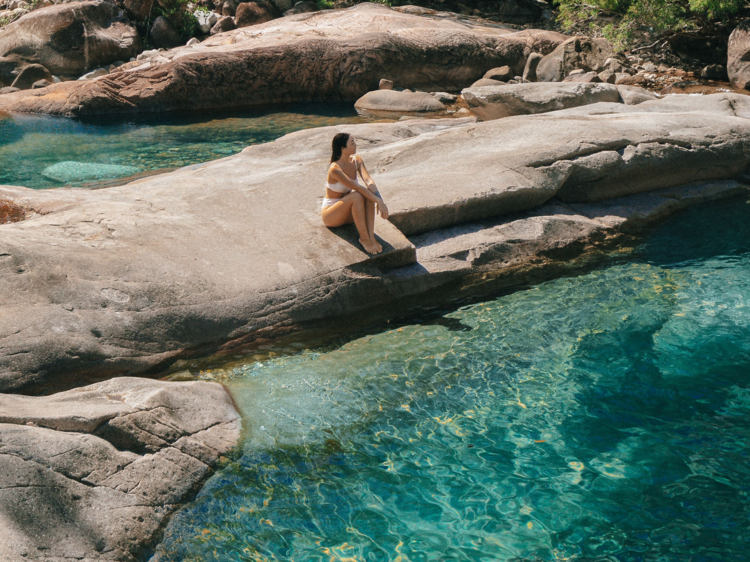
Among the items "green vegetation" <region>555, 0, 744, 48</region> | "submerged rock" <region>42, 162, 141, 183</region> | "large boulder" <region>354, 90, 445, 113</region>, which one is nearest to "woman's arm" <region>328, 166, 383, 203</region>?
"submerged rock" <region>42, 162, 141, 183</region>

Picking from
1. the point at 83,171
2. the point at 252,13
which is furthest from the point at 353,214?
the point at 252,13

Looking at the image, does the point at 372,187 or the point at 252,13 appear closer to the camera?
the point at 372,187

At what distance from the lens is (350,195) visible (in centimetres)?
618

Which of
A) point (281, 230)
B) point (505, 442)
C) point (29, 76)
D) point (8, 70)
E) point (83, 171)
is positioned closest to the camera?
point (505, 442)

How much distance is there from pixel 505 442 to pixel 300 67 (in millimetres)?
15009

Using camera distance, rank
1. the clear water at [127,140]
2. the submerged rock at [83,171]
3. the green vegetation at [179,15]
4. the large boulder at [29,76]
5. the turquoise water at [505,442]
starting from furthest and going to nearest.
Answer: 1. the green vegetation at [179,15]
2. the large boulder at [29,76]
3. the clear water at [127,140]
4. the submerged rock at [83,171]
5. the turquoise water at [505,442]

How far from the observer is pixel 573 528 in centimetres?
380

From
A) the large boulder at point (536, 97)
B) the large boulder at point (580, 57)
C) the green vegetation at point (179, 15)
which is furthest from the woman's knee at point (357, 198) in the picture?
the green vegetation at point (179, 15)

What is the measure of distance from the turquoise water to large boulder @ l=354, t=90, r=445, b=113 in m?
10.3

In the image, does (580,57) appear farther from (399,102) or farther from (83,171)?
(83,171)

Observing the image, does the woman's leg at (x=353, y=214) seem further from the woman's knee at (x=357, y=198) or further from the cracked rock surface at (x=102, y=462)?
the cracked rock surface at (x=102, y=462)

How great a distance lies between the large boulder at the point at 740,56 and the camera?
1412 centimetres

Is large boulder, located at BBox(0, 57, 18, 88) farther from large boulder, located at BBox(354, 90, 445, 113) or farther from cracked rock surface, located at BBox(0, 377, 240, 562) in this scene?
cracked rock surface, located at BBox(0, 377, 240, 562)

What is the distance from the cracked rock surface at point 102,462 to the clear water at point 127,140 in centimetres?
819
